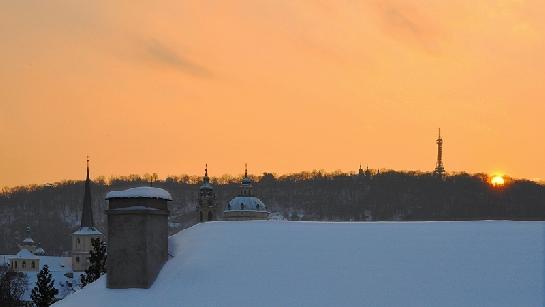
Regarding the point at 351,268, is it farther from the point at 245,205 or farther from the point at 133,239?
the point at 245,205

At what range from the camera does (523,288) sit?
23.9m

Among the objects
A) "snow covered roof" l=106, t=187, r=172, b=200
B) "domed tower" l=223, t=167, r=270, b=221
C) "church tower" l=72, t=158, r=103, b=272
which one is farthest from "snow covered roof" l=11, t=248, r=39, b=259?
"snow covered roof" l=106, t=187, r=172, b=200

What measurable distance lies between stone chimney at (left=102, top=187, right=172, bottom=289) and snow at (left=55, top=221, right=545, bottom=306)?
328 millimetres

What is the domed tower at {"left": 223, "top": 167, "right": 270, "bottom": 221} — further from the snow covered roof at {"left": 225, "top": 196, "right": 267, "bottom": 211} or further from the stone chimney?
the stone chimney

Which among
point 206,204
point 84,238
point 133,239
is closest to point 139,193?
point 133,239

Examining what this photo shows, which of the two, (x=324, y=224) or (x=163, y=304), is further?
(x=324, y=224)

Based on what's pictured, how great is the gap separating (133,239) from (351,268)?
5.90 metres

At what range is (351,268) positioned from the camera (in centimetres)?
2512

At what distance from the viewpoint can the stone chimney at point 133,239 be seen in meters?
25.6

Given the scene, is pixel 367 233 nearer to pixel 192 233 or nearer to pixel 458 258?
pixel 458 258

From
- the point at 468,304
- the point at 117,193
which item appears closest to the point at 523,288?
the point at 468,304

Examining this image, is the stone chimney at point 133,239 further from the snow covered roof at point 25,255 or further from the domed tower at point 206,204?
the snow covered roof at point 25,255

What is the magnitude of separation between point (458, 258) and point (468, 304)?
2.35 meters

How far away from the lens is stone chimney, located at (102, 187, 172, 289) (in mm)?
25609
